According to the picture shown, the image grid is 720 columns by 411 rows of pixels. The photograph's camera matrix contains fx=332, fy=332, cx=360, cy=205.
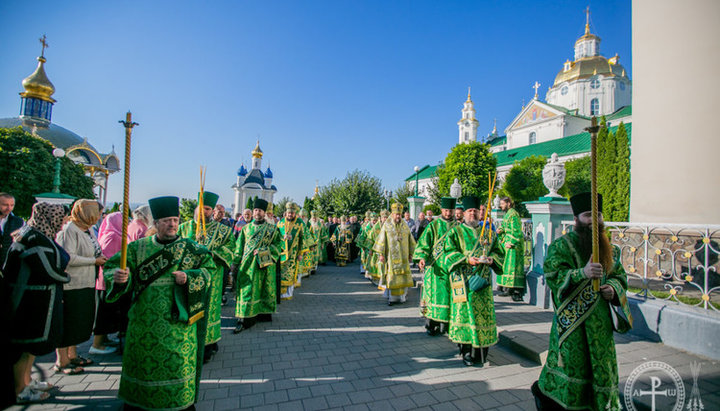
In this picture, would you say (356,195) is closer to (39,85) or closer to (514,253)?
(514,253)

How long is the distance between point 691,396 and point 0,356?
6161mm

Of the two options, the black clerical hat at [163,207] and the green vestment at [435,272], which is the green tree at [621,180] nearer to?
the green vestment at [435,272]

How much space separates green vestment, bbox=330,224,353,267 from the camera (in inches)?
560

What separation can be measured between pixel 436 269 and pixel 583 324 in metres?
2.50

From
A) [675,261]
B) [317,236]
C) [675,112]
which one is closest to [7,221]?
[317,236]

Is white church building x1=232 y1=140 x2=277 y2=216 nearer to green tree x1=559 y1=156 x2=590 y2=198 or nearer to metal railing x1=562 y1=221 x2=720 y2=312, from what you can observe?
green tree x1=559 y1=156 x2=590 y2=198

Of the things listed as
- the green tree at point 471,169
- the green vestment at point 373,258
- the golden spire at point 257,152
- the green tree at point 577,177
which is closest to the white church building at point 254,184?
the golden spire at point 257,152

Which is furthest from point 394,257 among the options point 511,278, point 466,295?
point 466,295

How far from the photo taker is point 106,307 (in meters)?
4.16

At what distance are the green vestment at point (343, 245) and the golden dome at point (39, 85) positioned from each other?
44530 mm

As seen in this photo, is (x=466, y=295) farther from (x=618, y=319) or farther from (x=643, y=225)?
(x=643, y=225)

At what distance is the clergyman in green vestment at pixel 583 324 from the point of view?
2480 mm

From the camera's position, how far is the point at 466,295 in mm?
4211

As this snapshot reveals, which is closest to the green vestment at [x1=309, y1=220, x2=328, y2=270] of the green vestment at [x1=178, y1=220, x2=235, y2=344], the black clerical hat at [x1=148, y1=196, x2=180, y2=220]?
the green vestment at [x1=178, y1=220, x2=235, y2=344]
